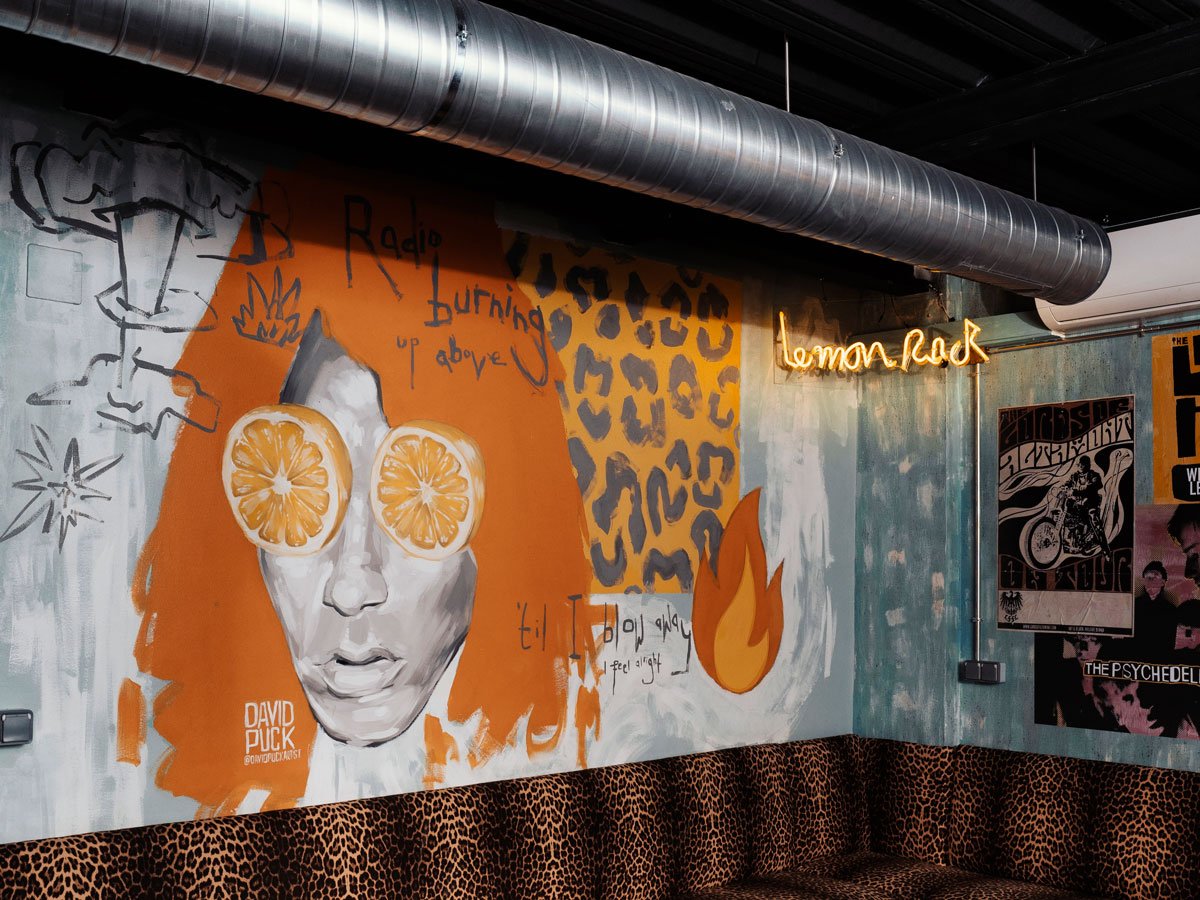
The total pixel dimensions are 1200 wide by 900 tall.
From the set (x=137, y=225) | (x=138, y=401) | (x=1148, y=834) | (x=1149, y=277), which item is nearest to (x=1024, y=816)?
(x=1148, y=834)

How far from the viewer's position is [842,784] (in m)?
4.80

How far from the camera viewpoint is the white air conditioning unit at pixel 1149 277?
4156mm

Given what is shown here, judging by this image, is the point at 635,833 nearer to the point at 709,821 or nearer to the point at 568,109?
the point at 709,821

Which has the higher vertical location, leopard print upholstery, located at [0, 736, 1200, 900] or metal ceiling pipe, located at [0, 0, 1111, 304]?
metal ceiling pipe, located at [0, 0, 1111, 304]

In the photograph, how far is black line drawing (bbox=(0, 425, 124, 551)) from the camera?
2.84 meters

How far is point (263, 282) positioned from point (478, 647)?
1.38m

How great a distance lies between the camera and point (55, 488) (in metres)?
2.89

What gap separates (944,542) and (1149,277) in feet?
4.50

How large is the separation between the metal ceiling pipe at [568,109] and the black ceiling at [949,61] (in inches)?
9.6

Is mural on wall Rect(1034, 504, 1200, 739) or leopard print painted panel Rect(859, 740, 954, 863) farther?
leopard print painted panel Rect(859, 740, 954, 863)

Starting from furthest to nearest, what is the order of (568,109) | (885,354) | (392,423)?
1. (885,354)
2. (392,423)
3. (568,109)

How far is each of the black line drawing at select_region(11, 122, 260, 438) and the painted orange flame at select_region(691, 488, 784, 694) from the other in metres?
2.21

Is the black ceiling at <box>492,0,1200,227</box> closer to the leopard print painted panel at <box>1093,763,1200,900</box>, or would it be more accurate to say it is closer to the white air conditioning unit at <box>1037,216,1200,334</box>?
the white air conditioning unit at <box>1037,216,1200,334</box>

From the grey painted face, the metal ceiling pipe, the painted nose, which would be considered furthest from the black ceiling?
the painted nose
